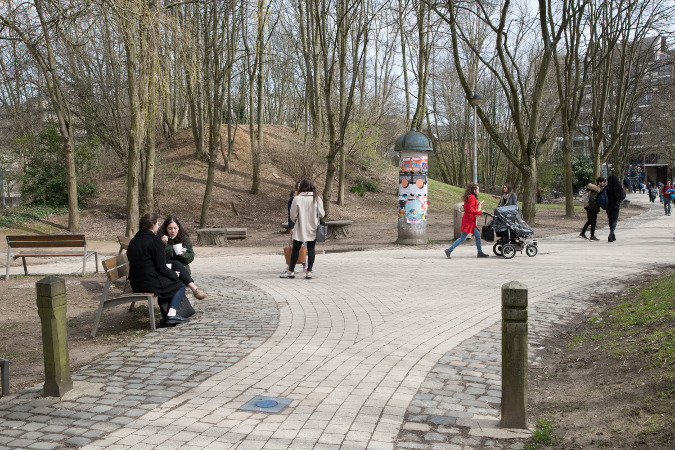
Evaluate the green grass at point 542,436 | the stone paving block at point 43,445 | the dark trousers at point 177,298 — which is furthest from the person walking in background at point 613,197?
the stone paving block at point 43,445

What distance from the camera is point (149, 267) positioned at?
23.6 ft

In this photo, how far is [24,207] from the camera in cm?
2494

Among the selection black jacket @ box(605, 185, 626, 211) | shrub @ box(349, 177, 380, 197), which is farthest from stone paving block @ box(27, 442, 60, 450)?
shrub @ box(349, 177, 380, 197)

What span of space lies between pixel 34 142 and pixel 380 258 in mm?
19098

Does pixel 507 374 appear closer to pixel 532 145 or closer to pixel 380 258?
pixel 380 258

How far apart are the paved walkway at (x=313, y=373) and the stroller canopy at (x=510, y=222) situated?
3.05 metres

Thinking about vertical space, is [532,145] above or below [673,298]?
above

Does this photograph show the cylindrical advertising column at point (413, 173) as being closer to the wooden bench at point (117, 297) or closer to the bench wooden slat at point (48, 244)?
the bench wooden slat at point (48, 244)

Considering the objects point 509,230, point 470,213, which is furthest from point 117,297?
point 509,230

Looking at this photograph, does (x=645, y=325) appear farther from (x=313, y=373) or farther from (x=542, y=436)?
(x=313, y=373)

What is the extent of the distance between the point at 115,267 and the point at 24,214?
61.5ft

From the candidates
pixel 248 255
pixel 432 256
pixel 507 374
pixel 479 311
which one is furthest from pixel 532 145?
pixel 507 374

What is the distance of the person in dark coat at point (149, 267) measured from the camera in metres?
7.18

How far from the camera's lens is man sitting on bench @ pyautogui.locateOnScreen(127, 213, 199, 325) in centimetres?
718
